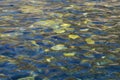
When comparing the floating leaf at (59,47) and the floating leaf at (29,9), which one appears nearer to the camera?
the floating leaf at (59,47)

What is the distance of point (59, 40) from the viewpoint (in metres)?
10.9

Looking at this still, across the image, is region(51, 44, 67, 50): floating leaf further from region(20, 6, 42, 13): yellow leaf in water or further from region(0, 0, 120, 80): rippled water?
region(20, 6, 42, 13): yellow leaf in water

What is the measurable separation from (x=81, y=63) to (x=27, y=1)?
7.20 meters

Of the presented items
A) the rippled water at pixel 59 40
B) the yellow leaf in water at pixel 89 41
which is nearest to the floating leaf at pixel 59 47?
the rippled water at pixel 59 40

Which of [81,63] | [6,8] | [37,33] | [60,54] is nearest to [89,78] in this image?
[81,63]

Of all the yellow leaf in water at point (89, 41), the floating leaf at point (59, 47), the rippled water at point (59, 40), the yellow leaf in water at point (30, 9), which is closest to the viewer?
the rippled water at point (59, 40)

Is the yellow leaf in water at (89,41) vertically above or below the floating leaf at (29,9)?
below

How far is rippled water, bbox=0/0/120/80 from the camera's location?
8.90 meters

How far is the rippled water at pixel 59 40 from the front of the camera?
890 centimetres

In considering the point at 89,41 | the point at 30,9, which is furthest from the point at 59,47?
the point at 30,9

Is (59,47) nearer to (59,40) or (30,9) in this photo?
(59,40)

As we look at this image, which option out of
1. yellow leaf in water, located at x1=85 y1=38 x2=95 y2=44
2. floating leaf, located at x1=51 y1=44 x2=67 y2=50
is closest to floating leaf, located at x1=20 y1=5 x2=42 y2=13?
yellow leaf in water, located at x1=85 y1=38 x2=95 y2=44

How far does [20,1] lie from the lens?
1561 centimetres

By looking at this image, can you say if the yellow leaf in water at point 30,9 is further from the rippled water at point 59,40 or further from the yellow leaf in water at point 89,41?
the yellow leaf in water at point 89,41
